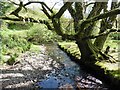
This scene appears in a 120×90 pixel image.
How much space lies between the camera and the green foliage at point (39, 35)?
34.0m

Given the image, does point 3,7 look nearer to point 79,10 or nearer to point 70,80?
point 79,10

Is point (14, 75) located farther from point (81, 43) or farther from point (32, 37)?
point (32, 37)

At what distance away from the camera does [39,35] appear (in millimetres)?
36125

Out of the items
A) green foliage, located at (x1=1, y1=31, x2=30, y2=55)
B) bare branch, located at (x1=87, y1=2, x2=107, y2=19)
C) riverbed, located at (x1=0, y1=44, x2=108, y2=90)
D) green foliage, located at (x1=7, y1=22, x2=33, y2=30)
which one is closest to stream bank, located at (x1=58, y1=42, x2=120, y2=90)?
riverbed, located at (x1=0, y1=44, x2=108, y2=90)

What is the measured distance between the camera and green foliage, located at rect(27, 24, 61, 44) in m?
34.0

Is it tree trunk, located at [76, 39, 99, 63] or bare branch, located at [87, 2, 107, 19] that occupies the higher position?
bare branch, located at [87, 2, 107, 19]

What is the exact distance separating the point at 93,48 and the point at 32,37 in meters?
19.2

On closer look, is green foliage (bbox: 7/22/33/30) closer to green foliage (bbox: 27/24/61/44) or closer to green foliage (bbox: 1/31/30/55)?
green foliage (bbox: 27/24/61/44)

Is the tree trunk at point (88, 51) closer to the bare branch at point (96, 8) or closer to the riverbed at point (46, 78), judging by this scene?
the riverbed at point (46, 78)

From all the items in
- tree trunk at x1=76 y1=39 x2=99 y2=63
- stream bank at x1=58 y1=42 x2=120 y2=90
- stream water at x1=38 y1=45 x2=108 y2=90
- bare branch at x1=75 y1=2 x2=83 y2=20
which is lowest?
stream water at x1=38 y1=45 x2=108 y2=90

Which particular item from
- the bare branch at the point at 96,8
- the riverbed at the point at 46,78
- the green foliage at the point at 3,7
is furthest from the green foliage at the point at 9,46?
the bare branch at the point at 96,8

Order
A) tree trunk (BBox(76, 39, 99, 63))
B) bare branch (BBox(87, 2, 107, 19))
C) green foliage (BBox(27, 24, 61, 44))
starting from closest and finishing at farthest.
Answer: bare branch (BBox(87, 2, 107, 19))
tree trunk (BBox(76, 39, 99, 63))
green foliage (BBox(27, 24, 61, 44))

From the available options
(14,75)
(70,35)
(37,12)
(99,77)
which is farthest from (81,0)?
(37,12)

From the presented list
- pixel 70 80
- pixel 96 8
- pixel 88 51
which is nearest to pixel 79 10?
pixel 96 8
